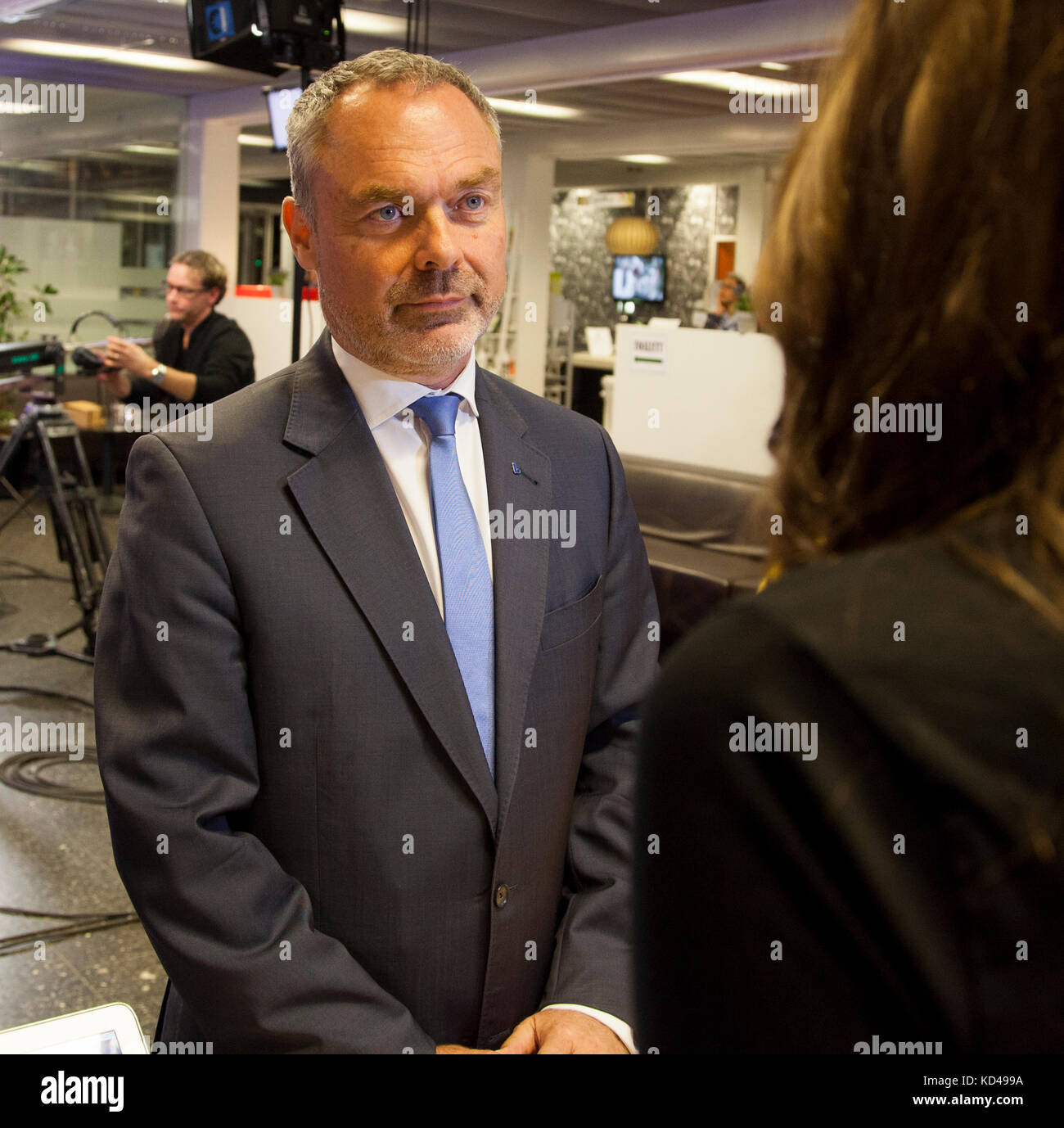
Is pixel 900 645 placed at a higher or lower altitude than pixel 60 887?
higher

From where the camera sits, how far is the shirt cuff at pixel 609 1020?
1121mm

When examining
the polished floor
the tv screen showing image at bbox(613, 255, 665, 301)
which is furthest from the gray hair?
the tv screen showing image at bbox(613, 255, 665, 301)

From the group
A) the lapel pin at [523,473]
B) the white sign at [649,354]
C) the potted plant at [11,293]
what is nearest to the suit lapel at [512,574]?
the lapel pin at [523,473]

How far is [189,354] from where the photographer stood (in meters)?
5.46

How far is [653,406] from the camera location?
5.99 meters

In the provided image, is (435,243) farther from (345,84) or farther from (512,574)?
(512,574)

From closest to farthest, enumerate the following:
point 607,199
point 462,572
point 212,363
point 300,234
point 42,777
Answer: point 462,572, point 300,234, point 42,777, point 212,363, point 607,199

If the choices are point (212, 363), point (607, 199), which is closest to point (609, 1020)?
point (212, 363)

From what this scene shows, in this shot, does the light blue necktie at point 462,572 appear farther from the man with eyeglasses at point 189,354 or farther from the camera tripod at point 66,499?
the man with eyeglasses at point 189,354

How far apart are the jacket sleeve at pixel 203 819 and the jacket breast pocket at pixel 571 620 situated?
31 centimetres

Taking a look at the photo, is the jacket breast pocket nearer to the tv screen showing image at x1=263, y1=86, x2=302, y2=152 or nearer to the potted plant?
the tv screen showing image at x1=263, y1=86, x2=302, y2=152

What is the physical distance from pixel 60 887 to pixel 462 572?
259 centimetres
